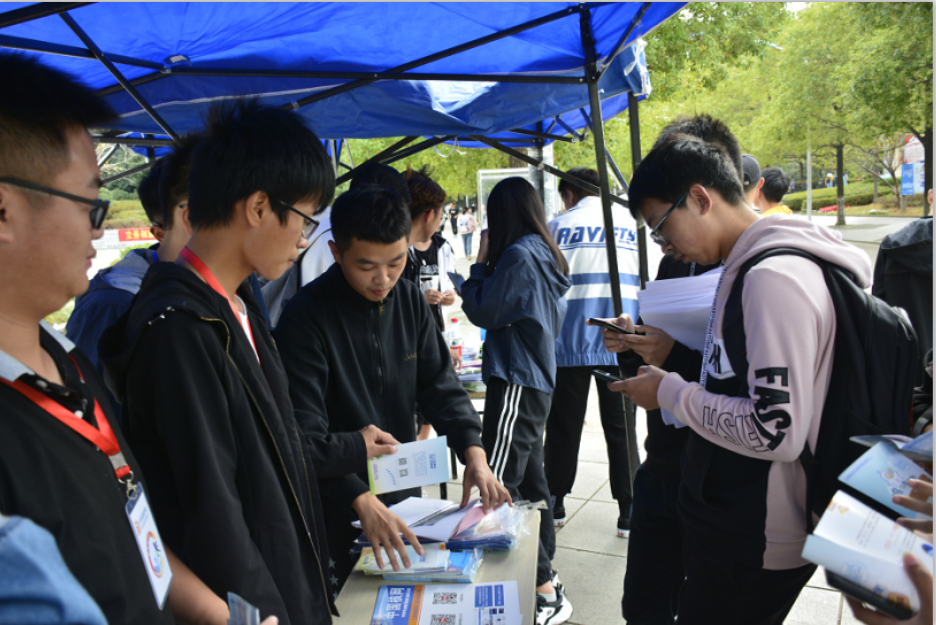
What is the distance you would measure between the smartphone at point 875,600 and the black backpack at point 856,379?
62cm

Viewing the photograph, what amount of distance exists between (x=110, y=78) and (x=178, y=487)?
3284mm

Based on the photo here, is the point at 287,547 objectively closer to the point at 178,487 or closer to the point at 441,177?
the point at 178,487

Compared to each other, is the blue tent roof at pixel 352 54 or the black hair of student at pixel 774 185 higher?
the blue tent roof at pixel 352 54

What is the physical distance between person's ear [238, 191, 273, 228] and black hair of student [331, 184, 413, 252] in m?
0.60

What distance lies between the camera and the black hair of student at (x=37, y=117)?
0.91 m

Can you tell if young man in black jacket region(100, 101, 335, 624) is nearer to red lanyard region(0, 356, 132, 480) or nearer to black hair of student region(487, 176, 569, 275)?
red lanyard region(0, 356, 132, 480)

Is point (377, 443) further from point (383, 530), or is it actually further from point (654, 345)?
point (654, 345)

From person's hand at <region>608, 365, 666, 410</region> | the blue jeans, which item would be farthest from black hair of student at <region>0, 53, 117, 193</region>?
the blue jeans

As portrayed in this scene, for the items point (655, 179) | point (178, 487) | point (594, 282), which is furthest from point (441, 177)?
point (178, 487)

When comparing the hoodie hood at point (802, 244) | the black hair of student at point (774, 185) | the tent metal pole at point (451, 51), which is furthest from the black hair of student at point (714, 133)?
the black hair of student at point (774, 185)

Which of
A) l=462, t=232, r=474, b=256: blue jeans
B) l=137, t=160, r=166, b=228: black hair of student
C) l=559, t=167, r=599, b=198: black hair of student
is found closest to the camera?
l=137, t=160, r=166, b=228: black hair of student

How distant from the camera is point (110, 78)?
3.52 meters

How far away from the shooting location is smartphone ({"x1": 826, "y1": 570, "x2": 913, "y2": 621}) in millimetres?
885

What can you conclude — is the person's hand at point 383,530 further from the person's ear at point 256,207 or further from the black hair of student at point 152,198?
the black hair of student at point 152,198
